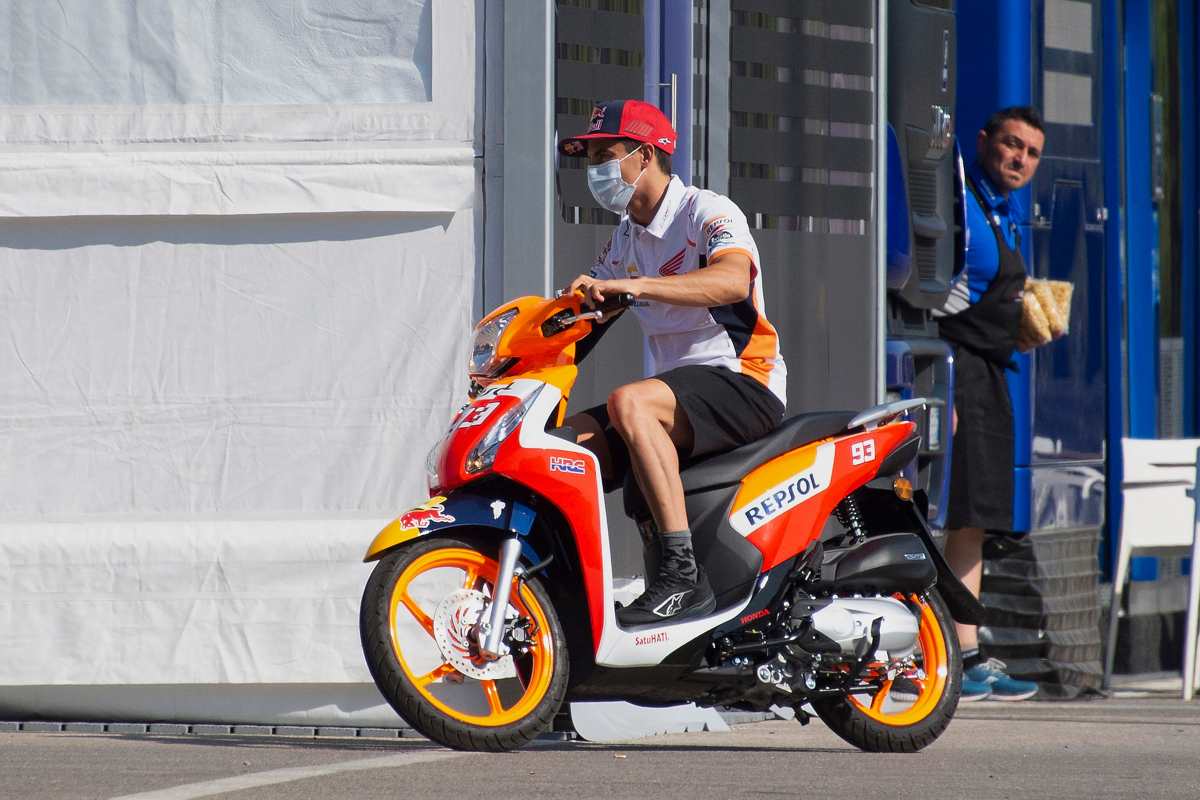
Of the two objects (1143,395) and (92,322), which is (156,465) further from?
(1143,395)

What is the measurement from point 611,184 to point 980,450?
3.07 metres

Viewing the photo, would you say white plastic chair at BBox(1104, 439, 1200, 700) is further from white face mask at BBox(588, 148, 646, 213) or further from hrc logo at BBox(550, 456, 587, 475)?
hrc logo at BBox(550, 456, 587, 475)

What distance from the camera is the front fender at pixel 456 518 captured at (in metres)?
5.54

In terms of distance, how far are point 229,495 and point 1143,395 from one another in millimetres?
5950

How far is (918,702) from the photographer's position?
632 centimetres

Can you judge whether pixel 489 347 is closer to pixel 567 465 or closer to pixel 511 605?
pixel 567 465

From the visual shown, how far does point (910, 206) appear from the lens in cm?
827

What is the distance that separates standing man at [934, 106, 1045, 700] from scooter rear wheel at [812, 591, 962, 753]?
7.19 ft

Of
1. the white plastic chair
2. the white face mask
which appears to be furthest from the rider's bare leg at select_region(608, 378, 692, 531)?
the white plastic chair

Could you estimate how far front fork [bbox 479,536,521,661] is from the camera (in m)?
5.52

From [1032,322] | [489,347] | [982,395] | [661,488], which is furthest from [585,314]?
[1032,322]

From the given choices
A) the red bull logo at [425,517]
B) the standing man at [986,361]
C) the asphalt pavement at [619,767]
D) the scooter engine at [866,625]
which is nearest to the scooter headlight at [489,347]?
the red bull logo at [425,517]

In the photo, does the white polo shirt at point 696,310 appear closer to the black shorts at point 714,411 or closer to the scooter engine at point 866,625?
the black shorts at point 714,411

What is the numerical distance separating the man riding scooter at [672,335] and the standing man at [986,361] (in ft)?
8.55
